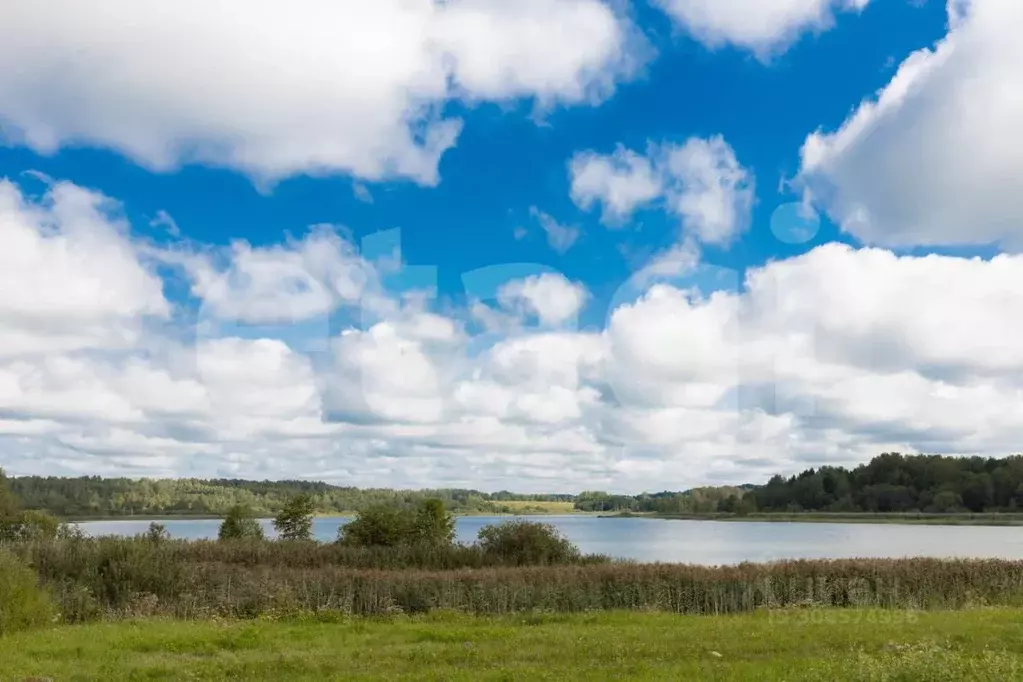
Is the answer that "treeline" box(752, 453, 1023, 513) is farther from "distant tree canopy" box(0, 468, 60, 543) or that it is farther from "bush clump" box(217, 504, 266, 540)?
"distant tree canopy" box(0, 468, 60, 543)

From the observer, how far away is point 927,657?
29.5 feet

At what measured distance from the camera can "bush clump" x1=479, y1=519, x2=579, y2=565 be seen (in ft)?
111

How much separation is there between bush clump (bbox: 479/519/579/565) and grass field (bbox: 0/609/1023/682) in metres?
16.1

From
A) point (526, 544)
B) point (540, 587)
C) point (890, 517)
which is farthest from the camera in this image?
point (890, 517)

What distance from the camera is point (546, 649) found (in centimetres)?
1302

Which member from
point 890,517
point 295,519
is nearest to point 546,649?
point 295,519

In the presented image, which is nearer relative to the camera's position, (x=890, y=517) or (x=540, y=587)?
(x=540, y=587)

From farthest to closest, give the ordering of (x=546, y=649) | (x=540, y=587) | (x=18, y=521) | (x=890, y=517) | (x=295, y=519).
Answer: (x=890, y=517)
(x=295, y=519)
(x=18, y=521)
(x=540, y=587)
(x=546, y=649)

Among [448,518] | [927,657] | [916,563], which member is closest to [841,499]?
[448,518]

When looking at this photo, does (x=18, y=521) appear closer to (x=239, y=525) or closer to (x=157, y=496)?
(x=239, y=525)

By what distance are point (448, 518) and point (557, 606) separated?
2014 centimetres

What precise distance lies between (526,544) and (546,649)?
2172 centimetres

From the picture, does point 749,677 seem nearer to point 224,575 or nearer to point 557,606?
point 557,606

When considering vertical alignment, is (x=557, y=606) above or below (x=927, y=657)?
below
